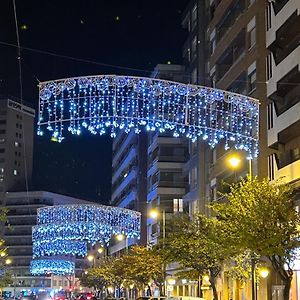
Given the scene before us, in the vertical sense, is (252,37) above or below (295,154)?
above

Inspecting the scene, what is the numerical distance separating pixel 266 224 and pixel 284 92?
18796 mm

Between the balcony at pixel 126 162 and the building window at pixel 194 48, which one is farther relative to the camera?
the balcony at pixel 126 162

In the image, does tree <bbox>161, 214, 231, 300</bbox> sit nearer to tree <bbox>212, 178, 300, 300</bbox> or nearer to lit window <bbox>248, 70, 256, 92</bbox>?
tree <bbox>212, 178, 300, 300</bbox>

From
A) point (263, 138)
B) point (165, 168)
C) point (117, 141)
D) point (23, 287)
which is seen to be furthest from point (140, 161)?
point (23, 287)

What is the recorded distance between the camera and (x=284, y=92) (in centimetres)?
4862

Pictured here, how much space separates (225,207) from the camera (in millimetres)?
35188

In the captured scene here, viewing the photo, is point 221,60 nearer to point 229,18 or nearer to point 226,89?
point 229,18

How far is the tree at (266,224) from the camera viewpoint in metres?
31.0

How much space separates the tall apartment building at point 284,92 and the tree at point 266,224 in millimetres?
9870

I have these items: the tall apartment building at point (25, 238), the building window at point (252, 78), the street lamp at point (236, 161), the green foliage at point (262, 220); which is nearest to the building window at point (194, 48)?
the street lamp at point (236, 161)

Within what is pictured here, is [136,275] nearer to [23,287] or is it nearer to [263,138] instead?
[263,138]

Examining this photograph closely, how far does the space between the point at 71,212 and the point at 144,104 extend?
41.5 m

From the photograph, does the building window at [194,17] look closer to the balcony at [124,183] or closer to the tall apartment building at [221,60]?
the tall apartment building at [221,60]

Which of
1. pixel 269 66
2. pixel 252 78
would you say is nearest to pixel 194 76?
pixel 252 78
